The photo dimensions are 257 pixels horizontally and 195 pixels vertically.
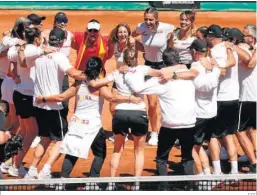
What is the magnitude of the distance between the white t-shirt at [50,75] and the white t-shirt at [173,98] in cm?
110

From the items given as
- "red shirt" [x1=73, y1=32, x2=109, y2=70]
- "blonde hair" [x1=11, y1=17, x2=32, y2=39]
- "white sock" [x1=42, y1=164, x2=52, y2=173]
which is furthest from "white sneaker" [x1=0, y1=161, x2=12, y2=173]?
"red shirt" [x1=73, y1=32, x2=109, y2=70]

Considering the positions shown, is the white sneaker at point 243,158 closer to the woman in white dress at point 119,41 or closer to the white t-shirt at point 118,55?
the woman in white dress at point 119,41

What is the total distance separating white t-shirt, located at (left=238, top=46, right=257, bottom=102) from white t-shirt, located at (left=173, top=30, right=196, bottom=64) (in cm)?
132

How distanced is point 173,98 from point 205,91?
25.4 inches

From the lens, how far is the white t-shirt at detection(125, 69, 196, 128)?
41.1 feet

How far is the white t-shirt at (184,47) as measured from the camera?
15.2m

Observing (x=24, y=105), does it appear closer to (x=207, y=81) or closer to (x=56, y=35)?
(x=56, y=35)

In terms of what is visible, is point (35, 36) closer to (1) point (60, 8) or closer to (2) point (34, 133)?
(2) point (34, 133)

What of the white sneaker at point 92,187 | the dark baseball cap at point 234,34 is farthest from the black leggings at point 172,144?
the dark baseball cap at point 234,34

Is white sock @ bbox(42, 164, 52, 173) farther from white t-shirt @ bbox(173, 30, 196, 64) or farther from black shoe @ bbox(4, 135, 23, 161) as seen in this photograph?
white t-shirt @ bbox(173, 30, 196, 64)

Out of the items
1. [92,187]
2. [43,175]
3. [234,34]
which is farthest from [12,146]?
[234,34]

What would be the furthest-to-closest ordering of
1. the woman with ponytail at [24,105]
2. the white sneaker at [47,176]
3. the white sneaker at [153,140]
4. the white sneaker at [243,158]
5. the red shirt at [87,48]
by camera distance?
1. the white sneaker at [153,140]
2. the red shirt at [87,48]
3. the white sneaker at [243,158]
4. the woman with ponytail at [24,105]
5. the white sneaker at [47,176]

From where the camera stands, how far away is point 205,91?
1300 centimetres

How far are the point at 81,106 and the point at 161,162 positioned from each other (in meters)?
→ 1.31
